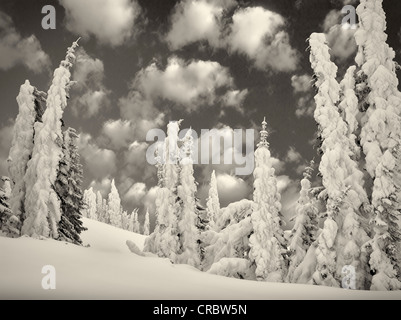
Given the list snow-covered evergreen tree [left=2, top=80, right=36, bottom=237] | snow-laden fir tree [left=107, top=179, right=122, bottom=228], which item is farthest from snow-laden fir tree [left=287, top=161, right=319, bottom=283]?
snow-laden fir tree [left=107, top=179, right=122, bottom=228]

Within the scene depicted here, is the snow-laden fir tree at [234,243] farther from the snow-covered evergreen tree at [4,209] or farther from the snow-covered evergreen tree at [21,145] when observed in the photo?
the snow-covered evergreen tree at [21,145]

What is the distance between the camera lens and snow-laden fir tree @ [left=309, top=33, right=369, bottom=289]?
54.2 feet

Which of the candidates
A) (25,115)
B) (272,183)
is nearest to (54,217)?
(25,115)

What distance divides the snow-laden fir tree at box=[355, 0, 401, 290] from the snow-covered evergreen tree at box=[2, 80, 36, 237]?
2108cm

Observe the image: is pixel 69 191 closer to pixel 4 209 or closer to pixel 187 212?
pixel 4 209

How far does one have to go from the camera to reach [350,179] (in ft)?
57.1

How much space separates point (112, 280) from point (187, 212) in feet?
64.5

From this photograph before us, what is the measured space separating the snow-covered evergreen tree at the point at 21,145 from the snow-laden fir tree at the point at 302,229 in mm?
18295

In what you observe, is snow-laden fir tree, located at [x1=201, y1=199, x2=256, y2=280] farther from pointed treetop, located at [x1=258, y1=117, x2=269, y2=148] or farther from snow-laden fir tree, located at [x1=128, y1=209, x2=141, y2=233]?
snow-laden fir tree, located at [x1=128, y1=209, x2=141, y2=233]

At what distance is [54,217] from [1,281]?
13.0 m

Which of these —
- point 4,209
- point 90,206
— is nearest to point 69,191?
point 4,209

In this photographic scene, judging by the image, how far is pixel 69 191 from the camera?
28109mm
